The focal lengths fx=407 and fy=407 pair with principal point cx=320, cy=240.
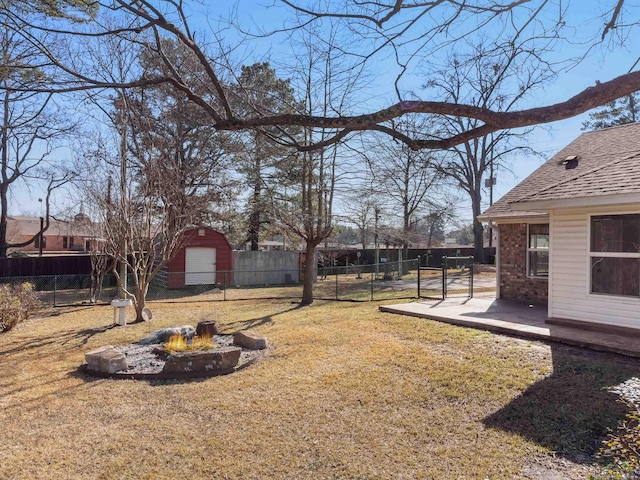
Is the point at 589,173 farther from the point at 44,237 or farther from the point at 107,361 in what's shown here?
the point at 44,237

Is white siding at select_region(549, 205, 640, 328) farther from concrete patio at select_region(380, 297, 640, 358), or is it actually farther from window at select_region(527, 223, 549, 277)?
window at select_region(527, 223, 549, 277)

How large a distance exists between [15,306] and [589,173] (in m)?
11.8

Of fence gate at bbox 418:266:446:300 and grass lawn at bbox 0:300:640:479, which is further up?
fence gate at bbox 418:266:446:300

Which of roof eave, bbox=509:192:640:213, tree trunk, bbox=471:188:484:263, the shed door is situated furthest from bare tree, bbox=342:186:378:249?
tree trunk, bbox=471:188:484:263

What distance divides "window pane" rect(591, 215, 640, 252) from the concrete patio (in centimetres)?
131

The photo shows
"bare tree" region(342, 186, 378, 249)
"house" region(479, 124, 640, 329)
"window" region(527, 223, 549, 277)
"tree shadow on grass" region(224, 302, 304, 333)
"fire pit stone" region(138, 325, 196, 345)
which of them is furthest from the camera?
"bare tree" region(342, 186, 378, 249)

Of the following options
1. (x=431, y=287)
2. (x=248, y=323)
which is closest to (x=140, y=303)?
(x=248, y=323)

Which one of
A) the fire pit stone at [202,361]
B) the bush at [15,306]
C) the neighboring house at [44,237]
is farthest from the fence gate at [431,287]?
the neighboring house at [44,237]

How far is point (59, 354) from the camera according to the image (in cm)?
682

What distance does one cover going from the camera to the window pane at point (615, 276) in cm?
627

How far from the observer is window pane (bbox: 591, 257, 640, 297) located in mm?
6270

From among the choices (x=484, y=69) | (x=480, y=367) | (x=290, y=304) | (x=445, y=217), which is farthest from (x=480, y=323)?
(x=445, y=217)

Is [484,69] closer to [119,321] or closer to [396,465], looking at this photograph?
[396,465]

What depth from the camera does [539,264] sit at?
9852mm
